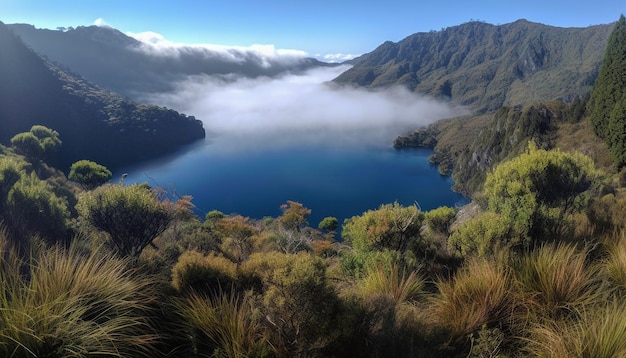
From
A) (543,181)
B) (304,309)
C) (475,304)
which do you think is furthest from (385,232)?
(304,309)

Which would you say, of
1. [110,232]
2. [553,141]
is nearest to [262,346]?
[110,232]

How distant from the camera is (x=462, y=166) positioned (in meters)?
101

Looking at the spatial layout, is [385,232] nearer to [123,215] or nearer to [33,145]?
[123,215]

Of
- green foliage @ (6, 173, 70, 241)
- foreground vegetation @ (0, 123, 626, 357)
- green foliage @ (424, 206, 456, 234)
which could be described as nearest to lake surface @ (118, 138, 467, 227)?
green foliage @ (6, 173, 70, 241)

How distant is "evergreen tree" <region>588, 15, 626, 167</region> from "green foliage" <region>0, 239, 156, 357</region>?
48.9m

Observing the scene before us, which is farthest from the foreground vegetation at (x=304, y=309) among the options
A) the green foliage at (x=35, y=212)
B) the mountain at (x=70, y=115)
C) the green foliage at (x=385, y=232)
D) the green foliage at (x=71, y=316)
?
the mountain at (x=70, y=115)

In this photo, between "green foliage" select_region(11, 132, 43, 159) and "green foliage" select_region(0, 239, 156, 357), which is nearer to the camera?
"green foliage" select_region(0, 239, 156, 357)

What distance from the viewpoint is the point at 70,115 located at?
3944 inches

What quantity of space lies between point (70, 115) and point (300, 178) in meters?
63.5

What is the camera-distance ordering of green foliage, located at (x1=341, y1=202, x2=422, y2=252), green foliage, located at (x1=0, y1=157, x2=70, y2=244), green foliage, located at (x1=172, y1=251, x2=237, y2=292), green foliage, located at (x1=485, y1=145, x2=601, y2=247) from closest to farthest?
green foliage, located at (x1=172, y1=251, x2=237, y2=292), green foliage, located at (x1=341, y1=202, x2=422, y2=252), green foliage, located at (x1=485, y1=145, x2=601, y2=247), green foliage, located at (x1=0, y1=157, x2=70, y2=244)

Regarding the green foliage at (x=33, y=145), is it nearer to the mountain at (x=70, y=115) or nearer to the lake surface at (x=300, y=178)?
the lake surface at (x=300, y=178)

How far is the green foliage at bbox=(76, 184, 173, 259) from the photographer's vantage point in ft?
26.6

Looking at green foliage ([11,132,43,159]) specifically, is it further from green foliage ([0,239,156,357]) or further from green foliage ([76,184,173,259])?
green foliage ([0,239,156,357])

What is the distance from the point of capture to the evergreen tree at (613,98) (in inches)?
1601
